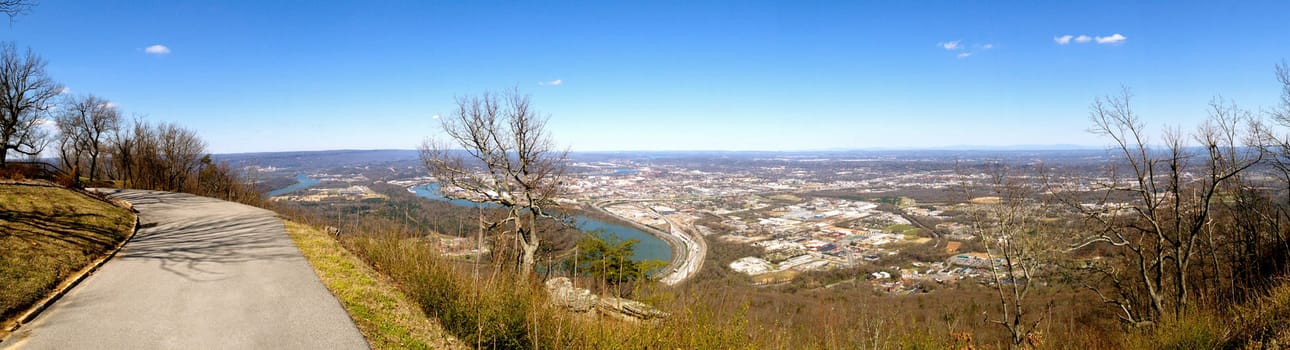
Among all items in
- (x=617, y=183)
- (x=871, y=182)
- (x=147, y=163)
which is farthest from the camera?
(x=871, y=182)

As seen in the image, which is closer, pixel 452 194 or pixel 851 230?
pixel 452 194

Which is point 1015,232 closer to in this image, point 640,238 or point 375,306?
point 375,306

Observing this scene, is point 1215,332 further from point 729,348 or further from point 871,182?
point 871,182

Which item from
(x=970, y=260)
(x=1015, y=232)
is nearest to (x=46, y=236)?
(x=1015, y=232)

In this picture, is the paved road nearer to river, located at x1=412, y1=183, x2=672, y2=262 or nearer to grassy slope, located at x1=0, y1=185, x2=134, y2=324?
grassy slope, located at x1=0, y1=185, x2=134, y2=324

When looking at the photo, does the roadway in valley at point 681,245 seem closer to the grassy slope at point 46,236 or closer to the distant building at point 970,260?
the distant building at point 970,260

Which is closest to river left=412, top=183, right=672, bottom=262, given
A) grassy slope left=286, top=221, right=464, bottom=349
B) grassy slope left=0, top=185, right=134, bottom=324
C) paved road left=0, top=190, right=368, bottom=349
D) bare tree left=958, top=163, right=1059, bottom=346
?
bare tree left=958, top=163, right=1059, bottom=346

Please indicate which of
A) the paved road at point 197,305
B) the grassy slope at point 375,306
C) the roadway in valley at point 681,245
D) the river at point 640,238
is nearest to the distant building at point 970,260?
the roadway in valley at point 681,245

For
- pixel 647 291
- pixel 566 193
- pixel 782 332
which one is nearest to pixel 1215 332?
pixel 782 332
